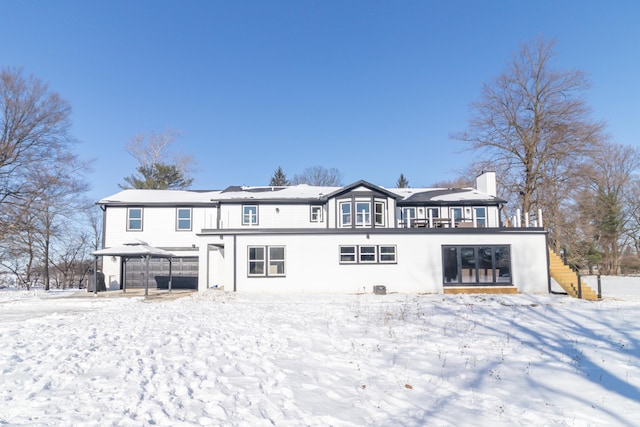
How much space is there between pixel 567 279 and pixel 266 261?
45.6ft

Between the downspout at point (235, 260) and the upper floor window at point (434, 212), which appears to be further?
the upper floor window at point (434, 212)

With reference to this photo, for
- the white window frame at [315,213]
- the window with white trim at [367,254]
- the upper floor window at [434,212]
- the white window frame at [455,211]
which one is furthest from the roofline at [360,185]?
the white window frame at [455,211]

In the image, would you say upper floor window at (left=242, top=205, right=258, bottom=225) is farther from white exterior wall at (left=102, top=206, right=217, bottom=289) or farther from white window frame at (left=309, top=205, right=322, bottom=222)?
white window frame at (left=309, top=205, right=322, bottom=222)

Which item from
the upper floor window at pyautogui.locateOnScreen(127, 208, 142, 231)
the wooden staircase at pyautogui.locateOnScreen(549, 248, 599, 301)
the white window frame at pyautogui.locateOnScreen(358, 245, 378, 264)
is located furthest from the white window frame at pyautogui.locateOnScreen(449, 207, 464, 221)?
the upper floor window at pyautogui.locateOnScreen(127, 208, 142, 231)

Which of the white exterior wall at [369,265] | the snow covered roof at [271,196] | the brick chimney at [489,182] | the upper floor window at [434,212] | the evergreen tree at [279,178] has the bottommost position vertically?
the white exterior wall at [369,265]

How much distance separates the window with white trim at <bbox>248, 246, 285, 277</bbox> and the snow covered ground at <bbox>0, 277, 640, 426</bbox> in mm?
7014

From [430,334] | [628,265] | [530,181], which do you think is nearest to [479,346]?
[430,334]

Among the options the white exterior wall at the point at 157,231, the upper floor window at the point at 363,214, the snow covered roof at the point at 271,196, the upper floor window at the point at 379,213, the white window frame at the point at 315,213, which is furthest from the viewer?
the white exterior wall at the point at 157,231

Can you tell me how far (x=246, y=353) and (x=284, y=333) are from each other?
1893 mm

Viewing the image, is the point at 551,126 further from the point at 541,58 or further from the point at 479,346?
the point at 479,346

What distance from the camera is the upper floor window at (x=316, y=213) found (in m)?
23.5

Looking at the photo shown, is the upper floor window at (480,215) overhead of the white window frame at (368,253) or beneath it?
overhead

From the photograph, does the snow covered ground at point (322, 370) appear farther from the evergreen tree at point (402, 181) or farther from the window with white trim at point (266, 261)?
the evergreen tree at point (402, 181)

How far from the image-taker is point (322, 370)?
629 cm
